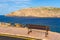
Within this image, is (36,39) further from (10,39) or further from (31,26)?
(31,26)

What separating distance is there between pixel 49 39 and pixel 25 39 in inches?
78.8

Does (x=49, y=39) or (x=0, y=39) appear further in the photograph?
(x=49, y=39)

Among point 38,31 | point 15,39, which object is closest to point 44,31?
point 38,31

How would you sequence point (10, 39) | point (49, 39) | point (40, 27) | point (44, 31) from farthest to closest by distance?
point (44, 31) → point (40, 27) → point (49, 39) → point (10, 39)

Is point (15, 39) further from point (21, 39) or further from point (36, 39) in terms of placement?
point (36, 39)

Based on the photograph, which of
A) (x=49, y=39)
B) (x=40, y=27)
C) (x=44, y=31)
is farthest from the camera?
(x=44, y=31)

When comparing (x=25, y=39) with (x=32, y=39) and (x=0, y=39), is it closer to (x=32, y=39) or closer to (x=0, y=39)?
(x=32, y=39)

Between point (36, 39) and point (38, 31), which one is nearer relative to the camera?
point (36, 39)

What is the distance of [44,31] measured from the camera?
21.7m

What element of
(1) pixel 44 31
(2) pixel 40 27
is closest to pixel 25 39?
(2) pixel 40 27

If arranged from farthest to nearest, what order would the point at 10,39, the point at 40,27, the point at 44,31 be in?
the point at 44,31 < the point at 40,27 < the point at 10,39

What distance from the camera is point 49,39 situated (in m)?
17.3

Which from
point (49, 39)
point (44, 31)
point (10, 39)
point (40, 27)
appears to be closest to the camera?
point (10, 39)

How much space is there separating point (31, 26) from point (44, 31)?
1.68 metres
